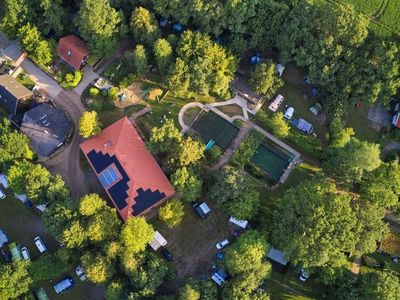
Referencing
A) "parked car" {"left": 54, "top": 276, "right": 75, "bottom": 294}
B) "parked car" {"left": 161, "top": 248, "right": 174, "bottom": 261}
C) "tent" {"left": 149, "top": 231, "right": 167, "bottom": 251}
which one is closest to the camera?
"parked car" {"left": 54, "top": 276, "right": 75, "bottom": 294}

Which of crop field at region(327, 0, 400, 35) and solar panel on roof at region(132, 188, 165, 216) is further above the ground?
crop field at region(327, 0, 400, 35)

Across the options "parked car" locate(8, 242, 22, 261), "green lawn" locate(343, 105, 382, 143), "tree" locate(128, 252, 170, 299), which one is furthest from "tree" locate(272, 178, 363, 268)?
"parked car" locate(8, 242, 22, 261)

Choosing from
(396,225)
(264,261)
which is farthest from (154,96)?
(396,225)

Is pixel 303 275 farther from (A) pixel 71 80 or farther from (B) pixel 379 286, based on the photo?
(A) pixel 71 80

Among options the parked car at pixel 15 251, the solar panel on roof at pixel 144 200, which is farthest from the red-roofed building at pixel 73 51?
the parked car at pixel 15 251

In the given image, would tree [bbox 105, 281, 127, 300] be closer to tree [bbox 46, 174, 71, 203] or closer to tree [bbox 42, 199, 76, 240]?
tree [bbox 42, 199, 76, 240]

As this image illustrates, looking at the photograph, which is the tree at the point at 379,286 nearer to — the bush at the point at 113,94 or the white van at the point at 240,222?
the white van at the point at 240,222

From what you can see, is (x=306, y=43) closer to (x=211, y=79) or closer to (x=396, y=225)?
(x=211, y=79)
